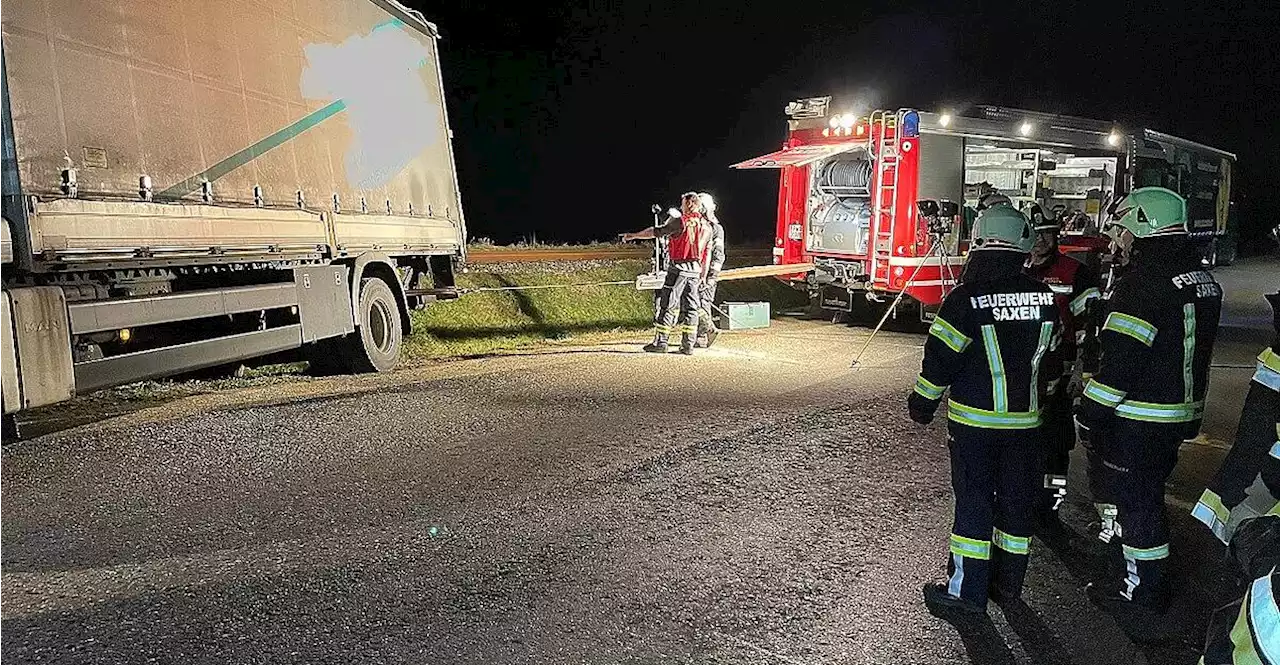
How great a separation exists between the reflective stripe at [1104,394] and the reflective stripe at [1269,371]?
99 cm

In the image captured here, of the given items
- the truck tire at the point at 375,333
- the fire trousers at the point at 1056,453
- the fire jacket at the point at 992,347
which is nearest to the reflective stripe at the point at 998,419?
the fire jacket at the point at 992,347

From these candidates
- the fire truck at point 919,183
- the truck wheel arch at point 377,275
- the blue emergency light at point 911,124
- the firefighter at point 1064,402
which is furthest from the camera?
the fire truck at point 919,183

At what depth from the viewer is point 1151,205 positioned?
12.8ft

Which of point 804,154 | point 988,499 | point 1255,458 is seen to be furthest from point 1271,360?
point 804,154

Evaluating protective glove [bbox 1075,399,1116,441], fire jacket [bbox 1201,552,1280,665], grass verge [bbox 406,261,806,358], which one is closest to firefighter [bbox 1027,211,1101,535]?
protective glove [bbox 1075,399,1116,441]

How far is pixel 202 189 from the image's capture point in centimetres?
689

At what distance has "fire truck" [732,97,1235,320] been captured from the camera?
37.2 feet

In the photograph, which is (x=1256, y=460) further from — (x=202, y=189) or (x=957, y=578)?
(x=202, y=189)

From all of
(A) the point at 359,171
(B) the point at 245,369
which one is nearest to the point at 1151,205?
(A) the point at 359,171

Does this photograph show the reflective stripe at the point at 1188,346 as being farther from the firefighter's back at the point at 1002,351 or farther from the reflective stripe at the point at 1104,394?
the firefighter's back at the point at 1002,351

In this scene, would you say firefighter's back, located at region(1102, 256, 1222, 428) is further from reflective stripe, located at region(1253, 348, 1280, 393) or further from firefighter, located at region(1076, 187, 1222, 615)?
reflective stripe, located at region(1253, 348, 1280, 393)

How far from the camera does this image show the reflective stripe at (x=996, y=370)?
371cm

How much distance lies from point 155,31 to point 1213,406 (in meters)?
8.91

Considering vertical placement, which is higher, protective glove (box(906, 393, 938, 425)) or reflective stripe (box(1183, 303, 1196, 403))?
reflective stripe (box(1183, 303, 1196, 403))
